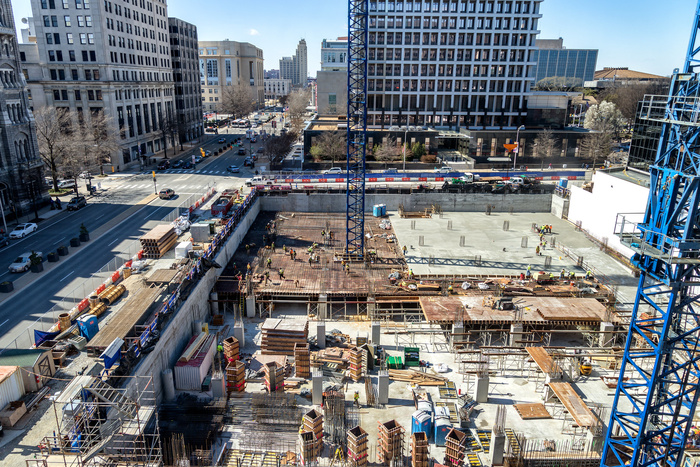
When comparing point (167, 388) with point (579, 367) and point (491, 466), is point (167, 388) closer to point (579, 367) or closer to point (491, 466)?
point (491, 466)

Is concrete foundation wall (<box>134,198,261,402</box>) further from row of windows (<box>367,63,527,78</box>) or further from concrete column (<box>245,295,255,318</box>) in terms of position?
row of windows (<box>367,63,527,78</box>)

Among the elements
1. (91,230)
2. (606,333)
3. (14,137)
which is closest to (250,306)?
(606,333)

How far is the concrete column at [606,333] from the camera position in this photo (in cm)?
3047

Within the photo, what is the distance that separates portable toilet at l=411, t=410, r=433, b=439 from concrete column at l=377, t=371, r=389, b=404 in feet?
7.85

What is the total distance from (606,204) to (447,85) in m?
49.8

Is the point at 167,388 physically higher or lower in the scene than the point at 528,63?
lower

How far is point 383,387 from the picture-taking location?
81.6ft

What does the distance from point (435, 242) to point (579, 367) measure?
21.7 m

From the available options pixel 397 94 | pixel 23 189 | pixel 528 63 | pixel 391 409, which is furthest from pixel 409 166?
pixel 391 409

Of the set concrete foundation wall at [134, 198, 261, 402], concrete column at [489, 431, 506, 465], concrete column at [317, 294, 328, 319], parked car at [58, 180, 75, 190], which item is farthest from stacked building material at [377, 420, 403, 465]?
parked car at [58, 180, 75, 190]

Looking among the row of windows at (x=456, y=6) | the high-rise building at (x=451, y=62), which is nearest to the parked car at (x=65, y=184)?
the high-rise building at (x=451, y=62)

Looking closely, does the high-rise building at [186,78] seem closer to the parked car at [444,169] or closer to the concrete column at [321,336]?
the parked car at [444,169]

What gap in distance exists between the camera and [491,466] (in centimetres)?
2102

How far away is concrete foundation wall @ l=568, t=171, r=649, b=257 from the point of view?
44.8m
